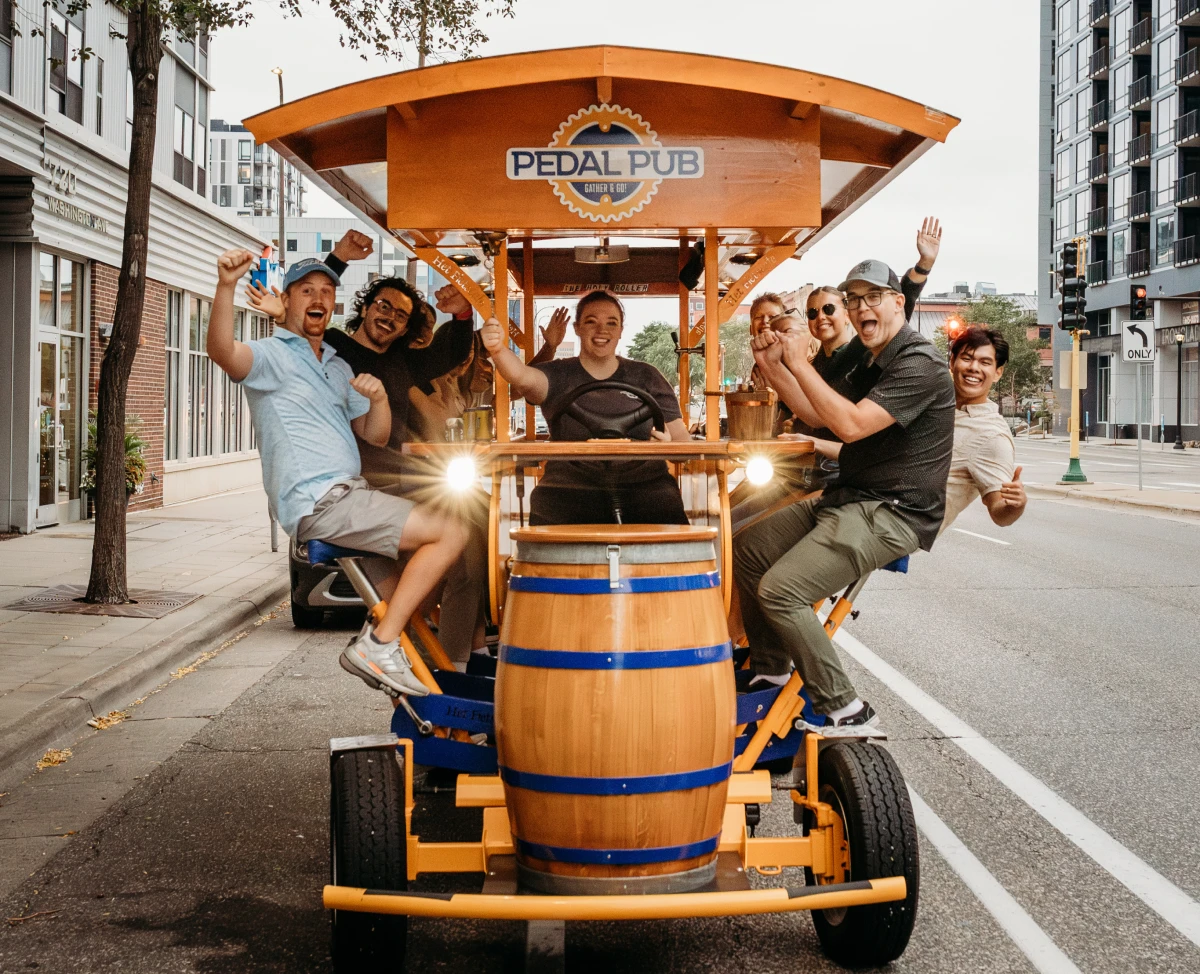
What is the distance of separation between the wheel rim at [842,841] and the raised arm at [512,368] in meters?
2.10

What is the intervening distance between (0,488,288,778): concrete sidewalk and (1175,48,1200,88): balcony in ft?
159

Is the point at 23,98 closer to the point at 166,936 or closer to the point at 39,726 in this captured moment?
the point at 39,726

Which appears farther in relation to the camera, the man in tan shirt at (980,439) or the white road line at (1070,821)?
the man in tan shirt at (980,439)

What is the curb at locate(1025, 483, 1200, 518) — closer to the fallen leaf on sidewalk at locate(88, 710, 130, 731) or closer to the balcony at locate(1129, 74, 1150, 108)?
the fallen leaf on sidewalk at locate(88, 710, 130, 731)

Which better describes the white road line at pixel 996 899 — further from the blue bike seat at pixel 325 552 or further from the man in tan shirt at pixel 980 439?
the blue bike seat at pixel 325 552

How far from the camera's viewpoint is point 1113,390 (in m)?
59.1

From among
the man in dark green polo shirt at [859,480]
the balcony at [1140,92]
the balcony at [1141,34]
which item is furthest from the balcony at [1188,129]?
the man in dark green polo shirt at [859,480]

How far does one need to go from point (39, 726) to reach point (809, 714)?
405 centimetres

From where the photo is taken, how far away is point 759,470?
428 cm

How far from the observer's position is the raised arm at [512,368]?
486 centimetres

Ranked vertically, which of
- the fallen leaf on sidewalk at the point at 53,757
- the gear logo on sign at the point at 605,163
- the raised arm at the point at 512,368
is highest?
the gear logo on sign at the point at 605,163

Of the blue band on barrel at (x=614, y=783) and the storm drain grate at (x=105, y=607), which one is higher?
the blue band on barrel at (x=614, y=783)

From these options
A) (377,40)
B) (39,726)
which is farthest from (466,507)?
(377,40)

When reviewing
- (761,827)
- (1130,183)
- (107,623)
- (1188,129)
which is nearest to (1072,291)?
(107,623)
